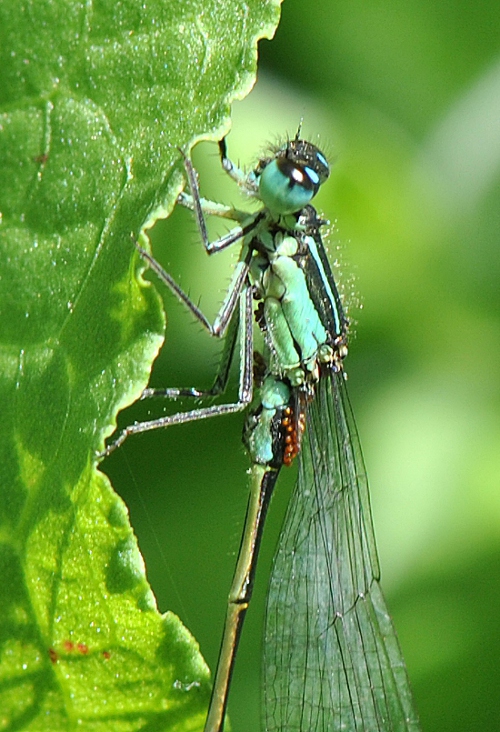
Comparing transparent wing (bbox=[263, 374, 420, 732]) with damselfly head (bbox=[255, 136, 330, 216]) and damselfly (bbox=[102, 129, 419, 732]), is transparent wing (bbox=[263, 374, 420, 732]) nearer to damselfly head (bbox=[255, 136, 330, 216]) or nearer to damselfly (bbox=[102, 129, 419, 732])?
damselfly (bbox=[102, 129, 419, 732])

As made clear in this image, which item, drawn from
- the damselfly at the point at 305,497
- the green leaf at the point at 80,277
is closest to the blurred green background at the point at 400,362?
the damselfly at the point at 305,497

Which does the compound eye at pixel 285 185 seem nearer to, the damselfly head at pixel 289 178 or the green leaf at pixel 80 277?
the damselfly head at pixel 289 178

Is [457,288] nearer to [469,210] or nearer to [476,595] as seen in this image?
[469,210]

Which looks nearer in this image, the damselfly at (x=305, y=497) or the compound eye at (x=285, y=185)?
the compound eye at (x=285, y=185)

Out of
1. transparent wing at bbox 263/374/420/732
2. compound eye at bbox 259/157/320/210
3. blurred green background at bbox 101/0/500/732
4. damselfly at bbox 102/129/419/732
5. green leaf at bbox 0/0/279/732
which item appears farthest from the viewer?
blurred green background at bbox 101/0/500/732

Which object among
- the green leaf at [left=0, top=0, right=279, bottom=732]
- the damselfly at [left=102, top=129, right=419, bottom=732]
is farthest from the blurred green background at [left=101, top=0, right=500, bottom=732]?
the green leaf at [left=0, top=0, right=279, bottom=732]

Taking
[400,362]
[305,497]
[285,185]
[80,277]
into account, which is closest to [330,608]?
[305,497]

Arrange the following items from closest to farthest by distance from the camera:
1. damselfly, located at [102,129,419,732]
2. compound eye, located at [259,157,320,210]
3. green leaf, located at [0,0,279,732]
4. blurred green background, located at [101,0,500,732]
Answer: green leaf, located at [0,0,279,732]
compound eye, located at [259,157,320,210]
damselfly, located at [102,129,419,732]
blurred green background, located at [101,0,500,732]
